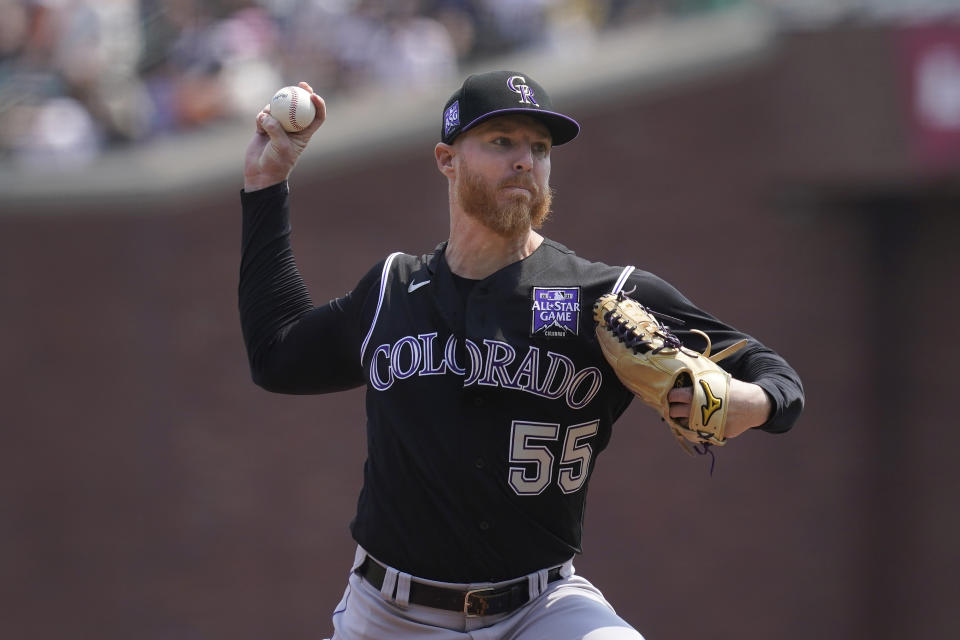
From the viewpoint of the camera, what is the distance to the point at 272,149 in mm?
4113

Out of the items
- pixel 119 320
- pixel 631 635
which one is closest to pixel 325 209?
pixel 119 320

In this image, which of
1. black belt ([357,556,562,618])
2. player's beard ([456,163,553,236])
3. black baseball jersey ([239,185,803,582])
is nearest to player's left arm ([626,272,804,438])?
black baseball jersey ([239,185,803,582])

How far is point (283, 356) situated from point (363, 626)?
2.76 ft

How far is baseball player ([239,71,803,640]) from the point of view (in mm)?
3539

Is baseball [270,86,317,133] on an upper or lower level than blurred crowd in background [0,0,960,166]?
lower

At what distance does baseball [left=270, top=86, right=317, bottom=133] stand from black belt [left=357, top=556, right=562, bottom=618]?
1444 mm

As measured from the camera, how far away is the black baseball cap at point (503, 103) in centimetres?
363

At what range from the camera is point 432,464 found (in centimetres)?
357

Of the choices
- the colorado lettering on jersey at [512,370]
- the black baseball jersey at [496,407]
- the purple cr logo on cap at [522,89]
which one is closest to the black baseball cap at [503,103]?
the purple cr logo on cap at [522,89]

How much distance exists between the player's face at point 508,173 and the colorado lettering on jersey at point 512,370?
0.36 metres

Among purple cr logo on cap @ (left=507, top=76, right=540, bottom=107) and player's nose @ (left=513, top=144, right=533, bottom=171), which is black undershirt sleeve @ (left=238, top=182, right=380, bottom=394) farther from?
purple cr logo on cap @ (left=507, top=76, right=540, bottom=107)

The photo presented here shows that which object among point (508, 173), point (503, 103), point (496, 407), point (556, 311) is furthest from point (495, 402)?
point (503, 103)

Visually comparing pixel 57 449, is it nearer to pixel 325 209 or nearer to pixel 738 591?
pixel 325 209

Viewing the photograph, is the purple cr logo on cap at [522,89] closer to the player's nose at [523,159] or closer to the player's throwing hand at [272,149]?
the player's nose at [523,159]
